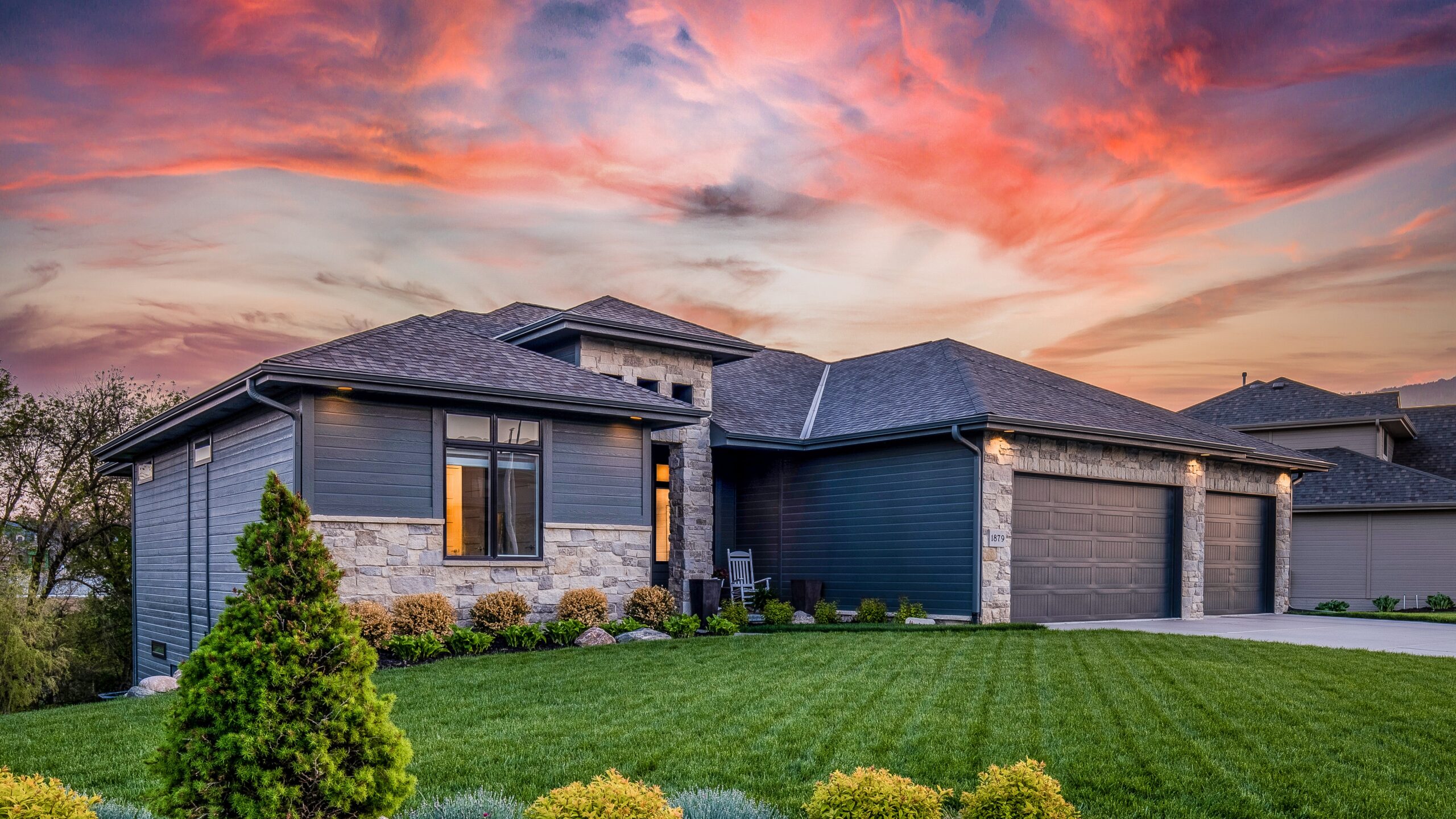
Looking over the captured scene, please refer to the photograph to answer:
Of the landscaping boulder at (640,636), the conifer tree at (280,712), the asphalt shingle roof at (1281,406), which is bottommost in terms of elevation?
the landscaping boulder at (640,636)

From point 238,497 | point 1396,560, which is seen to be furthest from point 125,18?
point 1396,560

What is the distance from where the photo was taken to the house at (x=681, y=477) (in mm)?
12195

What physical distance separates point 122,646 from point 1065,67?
977 inches

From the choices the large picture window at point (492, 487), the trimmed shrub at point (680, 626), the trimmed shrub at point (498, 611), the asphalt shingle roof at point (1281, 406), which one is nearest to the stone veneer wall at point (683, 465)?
the trimmed shrub at point (680, 626)

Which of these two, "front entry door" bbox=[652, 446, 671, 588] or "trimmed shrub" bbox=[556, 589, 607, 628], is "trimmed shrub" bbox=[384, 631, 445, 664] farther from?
"front entry door" bbox=[652, 446, 671, 588]

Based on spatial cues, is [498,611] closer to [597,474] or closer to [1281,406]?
[597,474]

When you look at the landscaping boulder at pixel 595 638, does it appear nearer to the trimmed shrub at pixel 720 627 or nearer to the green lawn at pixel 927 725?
the green lawn at pixel 927 725

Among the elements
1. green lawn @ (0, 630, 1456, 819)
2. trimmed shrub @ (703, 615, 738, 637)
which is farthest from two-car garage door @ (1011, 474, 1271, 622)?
green lawn @ (0, 630, 1456, 819)

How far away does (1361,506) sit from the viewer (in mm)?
23828

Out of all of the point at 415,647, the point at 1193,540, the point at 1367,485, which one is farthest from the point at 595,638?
the point at 1367,485

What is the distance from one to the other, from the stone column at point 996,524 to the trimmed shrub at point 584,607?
218 inches

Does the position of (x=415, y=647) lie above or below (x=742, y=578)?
above

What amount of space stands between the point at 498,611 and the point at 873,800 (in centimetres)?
928

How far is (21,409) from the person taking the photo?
2594 centimetres
